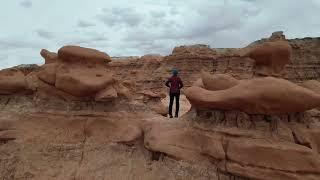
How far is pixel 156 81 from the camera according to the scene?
3275cm

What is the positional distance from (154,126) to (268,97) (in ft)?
7.60

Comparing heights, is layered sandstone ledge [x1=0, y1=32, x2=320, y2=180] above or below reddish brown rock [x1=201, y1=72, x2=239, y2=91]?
below

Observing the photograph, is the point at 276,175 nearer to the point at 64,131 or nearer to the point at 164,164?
the point at 164,164

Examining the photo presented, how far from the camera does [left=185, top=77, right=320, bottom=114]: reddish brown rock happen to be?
456 cm

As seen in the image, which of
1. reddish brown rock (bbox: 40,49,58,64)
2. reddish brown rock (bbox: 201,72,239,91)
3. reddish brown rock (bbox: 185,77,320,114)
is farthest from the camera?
reddish brown rock (bbox: 40,49,58,64)

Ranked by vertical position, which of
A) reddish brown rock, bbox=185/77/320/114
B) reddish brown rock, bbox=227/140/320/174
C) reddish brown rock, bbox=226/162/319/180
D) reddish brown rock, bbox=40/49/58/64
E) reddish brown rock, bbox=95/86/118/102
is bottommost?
reddish brown rock, bbox=226/162/319/180

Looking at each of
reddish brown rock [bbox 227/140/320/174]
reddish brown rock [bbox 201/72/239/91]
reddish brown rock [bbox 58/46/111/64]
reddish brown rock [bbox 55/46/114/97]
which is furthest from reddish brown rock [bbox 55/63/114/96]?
reddish brown rock [bbox 227/140/320/174]

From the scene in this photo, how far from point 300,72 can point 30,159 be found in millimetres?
26311

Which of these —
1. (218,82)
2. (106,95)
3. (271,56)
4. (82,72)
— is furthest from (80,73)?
(271,56)

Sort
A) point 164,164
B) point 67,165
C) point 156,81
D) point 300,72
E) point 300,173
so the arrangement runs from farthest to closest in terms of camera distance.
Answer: point 156,81 → point 300,72 → point 67,165 → point 164,164 → point 300,173

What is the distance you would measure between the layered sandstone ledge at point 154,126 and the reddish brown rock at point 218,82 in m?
0.02

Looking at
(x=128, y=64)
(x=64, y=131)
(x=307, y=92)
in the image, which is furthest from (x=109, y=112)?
(x=128, y=64)

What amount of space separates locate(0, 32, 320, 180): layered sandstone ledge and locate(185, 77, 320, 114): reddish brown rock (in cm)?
1

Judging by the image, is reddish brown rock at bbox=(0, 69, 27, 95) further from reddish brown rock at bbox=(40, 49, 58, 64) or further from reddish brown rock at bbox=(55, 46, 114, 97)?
reddish brown rock at bbox=(40, 49, 58, 64)
